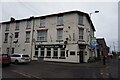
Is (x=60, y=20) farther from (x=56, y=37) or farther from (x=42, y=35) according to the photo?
(x=42, y=35)

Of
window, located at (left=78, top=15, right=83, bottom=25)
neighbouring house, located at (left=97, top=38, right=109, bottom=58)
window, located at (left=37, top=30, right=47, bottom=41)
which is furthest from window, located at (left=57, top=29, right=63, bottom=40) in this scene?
neighbouring house, located at (left=97, top=38, right=109, bottom=58)

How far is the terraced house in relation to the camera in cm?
3028

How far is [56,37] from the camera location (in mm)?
31734

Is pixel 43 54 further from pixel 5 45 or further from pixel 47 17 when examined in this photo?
pixel 5 45

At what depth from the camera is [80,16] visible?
3177cm

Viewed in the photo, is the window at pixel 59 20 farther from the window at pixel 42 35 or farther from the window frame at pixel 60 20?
the window at pixel 42 35

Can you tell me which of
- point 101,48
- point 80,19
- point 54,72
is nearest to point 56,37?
point 80,19

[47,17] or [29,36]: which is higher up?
[47,17]

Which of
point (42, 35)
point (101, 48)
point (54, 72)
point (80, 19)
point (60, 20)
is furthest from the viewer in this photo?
point (101, 48)

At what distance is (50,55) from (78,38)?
5.92m

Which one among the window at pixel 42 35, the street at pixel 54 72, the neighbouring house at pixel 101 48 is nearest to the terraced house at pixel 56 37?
the window at pixel 42 35

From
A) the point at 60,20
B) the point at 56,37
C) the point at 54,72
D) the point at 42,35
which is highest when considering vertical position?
the point at 60,20

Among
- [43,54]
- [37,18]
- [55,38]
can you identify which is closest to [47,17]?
[37,18]

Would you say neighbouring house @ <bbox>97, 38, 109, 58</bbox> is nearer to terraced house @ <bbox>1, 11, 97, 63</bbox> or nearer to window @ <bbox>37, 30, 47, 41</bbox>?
terraced house @ <bbox>1, 11, 97, 63</bbox>
